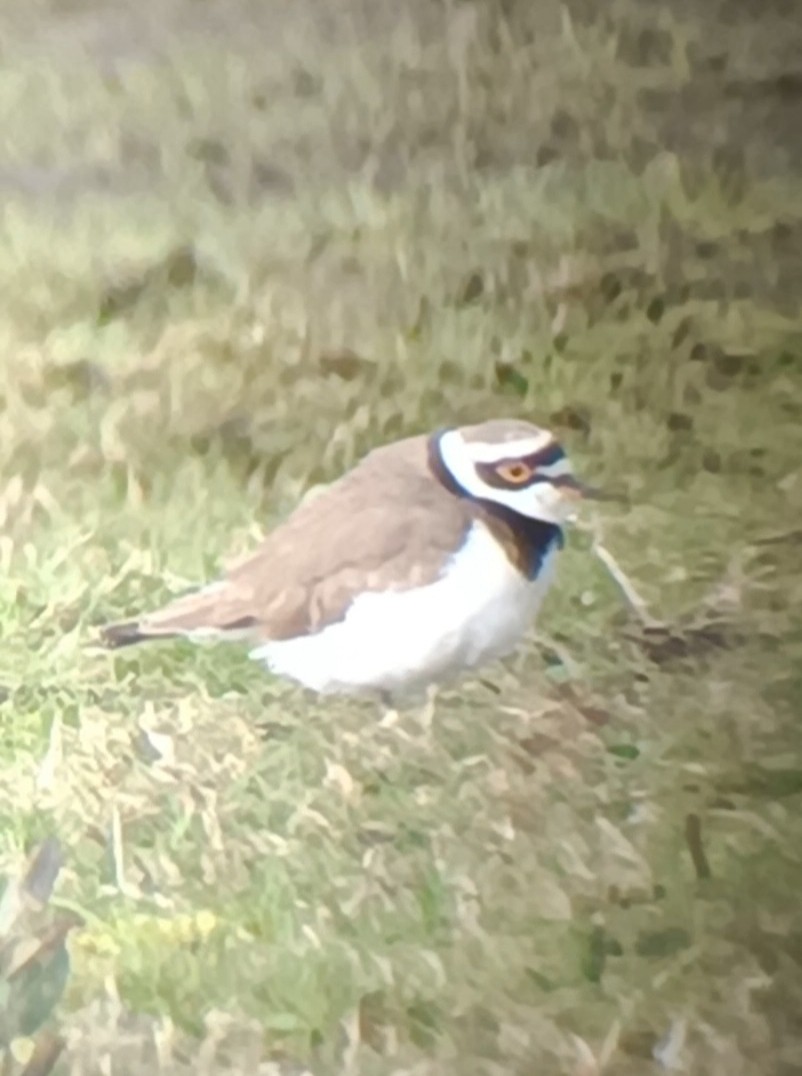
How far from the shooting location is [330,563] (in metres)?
1.30

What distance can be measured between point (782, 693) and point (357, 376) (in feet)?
1.58

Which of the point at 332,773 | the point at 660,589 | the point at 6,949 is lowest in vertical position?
the point at 6,949

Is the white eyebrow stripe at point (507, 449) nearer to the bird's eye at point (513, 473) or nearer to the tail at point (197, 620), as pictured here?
the bird's eye at point (513, 473)

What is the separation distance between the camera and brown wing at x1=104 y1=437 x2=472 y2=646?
4.25 feet

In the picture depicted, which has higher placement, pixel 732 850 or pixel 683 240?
pixel 683 240

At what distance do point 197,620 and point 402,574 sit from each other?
19cm

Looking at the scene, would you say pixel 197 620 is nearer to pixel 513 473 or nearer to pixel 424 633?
pixel 424 633

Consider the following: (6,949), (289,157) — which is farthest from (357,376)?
(6,949)

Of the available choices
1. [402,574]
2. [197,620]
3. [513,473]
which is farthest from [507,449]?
[197,620]

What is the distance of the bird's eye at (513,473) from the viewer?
1309mm

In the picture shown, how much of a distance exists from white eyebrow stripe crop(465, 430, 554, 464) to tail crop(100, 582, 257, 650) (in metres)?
0.26

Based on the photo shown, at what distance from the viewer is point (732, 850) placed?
120 cm

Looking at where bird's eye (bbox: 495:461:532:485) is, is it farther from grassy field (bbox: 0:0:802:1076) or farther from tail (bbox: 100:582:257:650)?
tail (bbox: 100:582:257:650)

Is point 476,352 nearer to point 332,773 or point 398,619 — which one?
point 398,619
